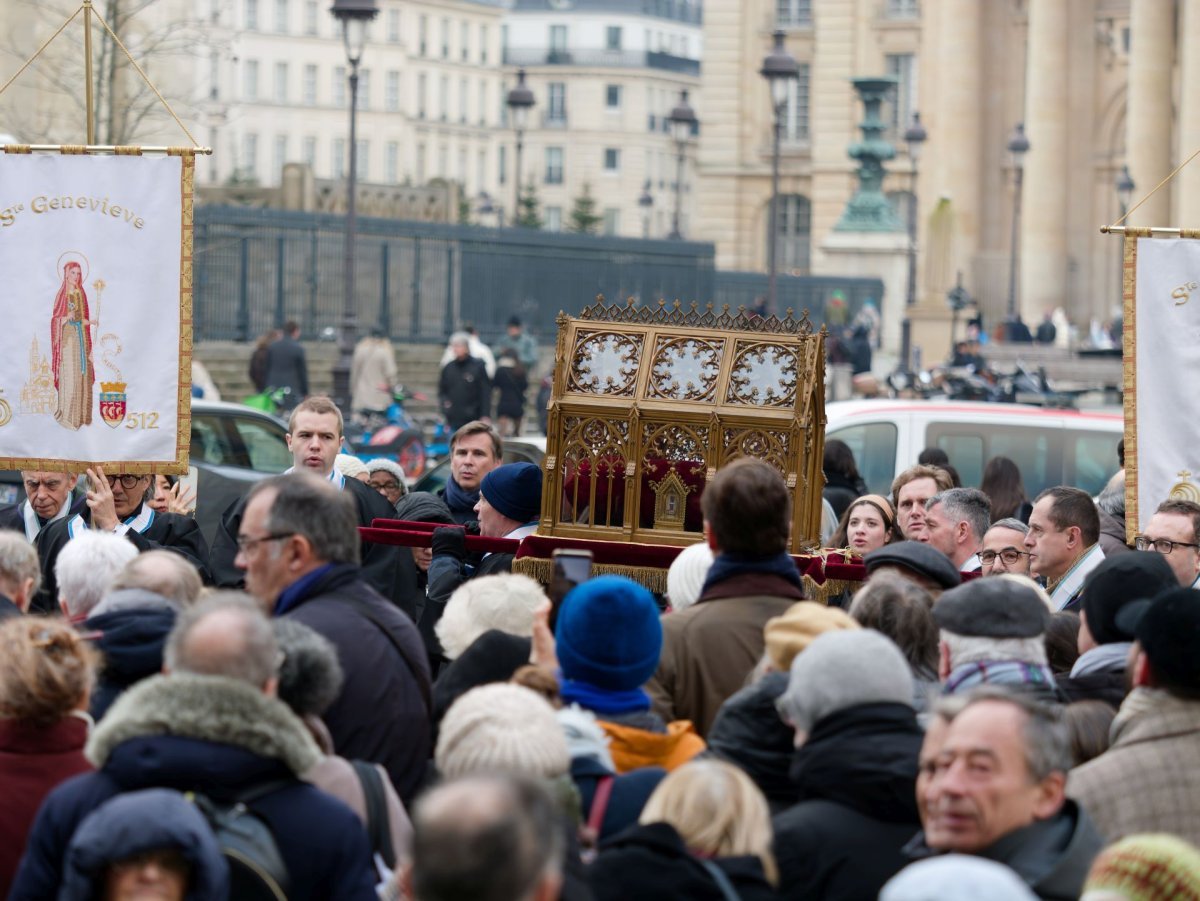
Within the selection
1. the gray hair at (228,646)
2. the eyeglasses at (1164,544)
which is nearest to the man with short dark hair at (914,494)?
the eyeglasses at (1164,544)

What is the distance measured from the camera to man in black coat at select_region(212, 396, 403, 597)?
8391mm

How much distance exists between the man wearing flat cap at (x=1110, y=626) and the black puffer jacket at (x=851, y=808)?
1094 millimetres

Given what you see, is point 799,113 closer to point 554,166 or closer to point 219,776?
point 554,166

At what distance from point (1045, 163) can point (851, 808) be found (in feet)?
206

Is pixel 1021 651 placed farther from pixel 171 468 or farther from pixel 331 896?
pixel 171 468

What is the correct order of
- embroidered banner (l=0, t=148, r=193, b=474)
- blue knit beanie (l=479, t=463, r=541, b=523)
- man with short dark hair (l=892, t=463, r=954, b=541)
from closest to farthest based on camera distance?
blue knit beanie (l=479, t=463, r=541, b=523) → embroidered banner (l=0, t=148, r=193, b=474) → man with short dark hair (l=892, t=463, r=954, b=541)

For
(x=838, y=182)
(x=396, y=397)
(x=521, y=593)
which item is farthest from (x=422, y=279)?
(x=838, y=182)

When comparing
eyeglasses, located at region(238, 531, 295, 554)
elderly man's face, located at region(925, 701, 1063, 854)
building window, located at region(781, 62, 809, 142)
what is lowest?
elderly man's face, located at region(925, 701, 1063, 854)

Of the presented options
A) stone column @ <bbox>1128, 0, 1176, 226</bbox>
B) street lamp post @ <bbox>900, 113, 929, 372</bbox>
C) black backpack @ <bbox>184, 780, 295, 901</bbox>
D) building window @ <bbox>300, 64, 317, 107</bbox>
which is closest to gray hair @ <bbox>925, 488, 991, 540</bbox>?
black backpack @ <bbox>184, 780, 295, 901</bbox>

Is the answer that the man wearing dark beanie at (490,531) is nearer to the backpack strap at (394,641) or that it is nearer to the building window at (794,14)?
the backpack strap at (394,641)

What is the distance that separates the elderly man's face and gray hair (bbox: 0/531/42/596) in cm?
304

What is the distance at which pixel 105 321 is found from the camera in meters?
8.83

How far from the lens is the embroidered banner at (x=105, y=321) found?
883cm

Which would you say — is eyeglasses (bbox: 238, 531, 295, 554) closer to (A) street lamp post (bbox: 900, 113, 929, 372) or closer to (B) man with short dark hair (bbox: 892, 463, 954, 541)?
(B) man with short dark hair (bbox: 892, 463, 954, 541)
